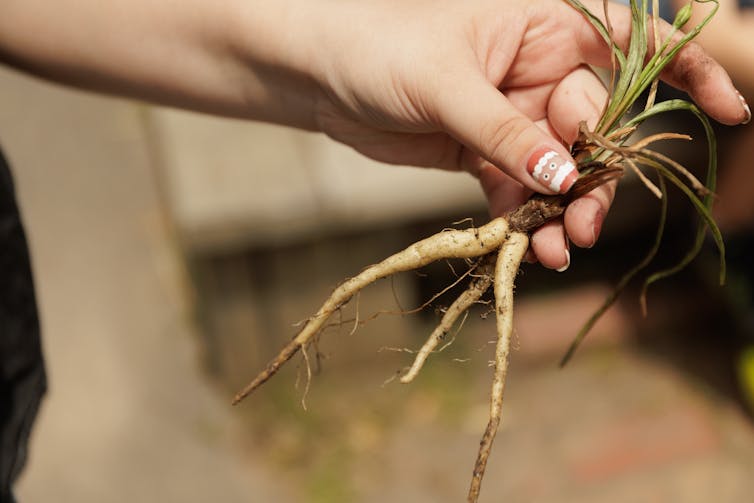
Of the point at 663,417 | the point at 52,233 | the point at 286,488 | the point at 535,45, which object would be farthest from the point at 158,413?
the point at 535,45

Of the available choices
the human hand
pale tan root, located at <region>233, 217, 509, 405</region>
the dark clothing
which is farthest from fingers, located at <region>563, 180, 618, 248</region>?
the dark clothing

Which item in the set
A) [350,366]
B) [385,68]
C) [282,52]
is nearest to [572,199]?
[385,68]

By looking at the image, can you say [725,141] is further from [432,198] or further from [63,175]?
[63,175]

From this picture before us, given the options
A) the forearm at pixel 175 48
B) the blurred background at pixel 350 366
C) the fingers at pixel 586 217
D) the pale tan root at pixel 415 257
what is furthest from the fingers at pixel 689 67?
the blurred background at pixel 350 366

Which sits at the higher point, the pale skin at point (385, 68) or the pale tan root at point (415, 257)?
the pale skin at point (385, 68)

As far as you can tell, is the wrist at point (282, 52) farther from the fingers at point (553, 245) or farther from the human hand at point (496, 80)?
the fingers at point (553, 245)

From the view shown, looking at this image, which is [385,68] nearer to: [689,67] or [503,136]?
[503,136]
